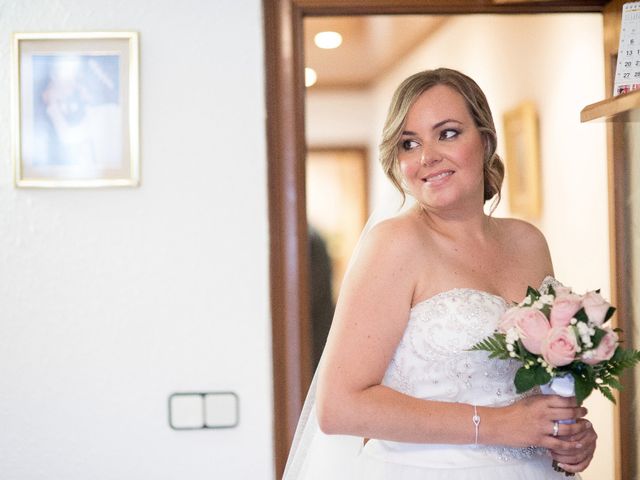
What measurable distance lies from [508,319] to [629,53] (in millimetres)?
960

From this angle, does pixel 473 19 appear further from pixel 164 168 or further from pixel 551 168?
pixel 164 168

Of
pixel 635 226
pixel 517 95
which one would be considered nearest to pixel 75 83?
pixel 635 226

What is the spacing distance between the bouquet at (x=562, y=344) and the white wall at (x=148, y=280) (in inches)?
41.5

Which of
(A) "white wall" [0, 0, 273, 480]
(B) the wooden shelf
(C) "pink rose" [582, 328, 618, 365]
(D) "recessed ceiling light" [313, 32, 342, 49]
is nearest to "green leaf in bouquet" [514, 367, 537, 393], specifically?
(C) "pink rose" [582, 328, 618, 365]

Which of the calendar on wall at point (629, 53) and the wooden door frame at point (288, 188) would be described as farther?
the wooden door frame at point (288, 188)

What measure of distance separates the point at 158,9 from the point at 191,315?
0.92 m

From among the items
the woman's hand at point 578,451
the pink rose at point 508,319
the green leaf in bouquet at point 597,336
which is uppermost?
the pink rose at point 508,319

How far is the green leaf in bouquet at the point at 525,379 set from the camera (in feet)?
5.13

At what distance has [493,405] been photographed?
1733 mm

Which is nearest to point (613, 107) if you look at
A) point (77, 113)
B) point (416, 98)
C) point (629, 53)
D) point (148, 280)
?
point (629, 53)

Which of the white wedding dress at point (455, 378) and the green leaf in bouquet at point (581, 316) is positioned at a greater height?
the green leaf in bouquet at point (581, 316)

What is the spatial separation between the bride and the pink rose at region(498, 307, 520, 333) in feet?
0.29

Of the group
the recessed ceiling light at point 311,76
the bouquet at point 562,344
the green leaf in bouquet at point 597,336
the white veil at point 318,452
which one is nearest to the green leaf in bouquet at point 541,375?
the bouquet at point 562,344

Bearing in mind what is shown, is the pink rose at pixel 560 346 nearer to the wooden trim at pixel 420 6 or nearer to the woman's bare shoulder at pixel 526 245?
the woman's bare shoulder at pixel 526 245
